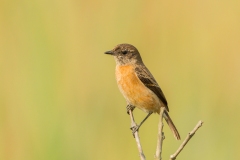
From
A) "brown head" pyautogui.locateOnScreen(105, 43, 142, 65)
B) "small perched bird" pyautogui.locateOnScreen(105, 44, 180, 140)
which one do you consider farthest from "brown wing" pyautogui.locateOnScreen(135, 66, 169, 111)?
"brown head" pyautogui.locateOnScreen(105, 43, 142, 65)

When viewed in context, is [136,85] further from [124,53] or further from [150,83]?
[124,53]

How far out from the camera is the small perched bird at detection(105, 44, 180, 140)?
4086 mm

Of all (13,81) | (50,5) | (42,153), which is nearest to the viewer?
(42,153)

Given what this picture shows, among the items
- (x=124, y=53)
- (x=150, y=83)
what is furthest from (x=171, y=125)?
(x=124, y=53)

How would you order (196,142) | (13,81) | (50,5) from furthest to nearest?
1. (50,5)
2. (13,81)
3. (196,142)

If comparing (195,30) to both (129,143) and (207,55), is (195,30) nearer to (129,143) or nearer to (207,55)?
(207,55)

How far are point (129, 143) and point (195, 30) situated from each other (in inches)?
53.2

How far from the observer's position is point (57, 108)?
4137 millimetres

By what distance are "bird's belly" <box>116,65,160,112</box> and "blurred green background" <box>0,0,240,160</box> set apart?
0.29 metres

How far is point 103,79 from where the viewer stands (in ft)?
15.3

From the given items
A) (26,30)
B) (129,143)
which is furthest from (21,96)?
(129,143)

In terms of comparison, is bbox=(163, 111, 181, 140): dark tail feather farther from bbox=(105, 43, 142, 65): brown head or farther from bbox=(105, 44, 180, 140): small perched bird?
bbox=(105, 43, 142, 65): brown head

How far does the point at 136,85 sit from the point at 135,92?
0.08 metres

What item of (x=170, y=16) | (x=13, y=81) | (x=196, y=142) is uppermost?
(x=170, y=16)
